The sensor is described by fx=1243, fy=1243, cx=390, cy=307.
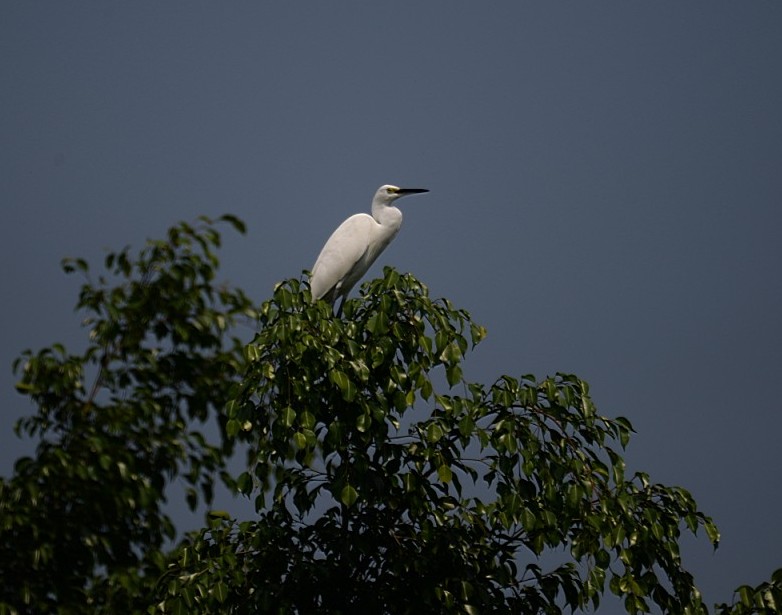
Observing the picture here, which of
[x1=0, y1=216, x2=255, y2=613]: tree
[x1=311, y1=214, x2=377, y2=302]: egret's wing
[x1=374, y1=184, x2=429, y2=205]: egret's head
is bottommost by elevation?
[x1=0, y1=216, x2=255, y2=613]: tree

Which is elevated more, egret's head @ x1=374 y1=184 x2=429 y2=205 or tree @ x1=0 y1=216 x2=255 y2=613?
egret's head @ x1=374 y1=184 x2=429 y2=205

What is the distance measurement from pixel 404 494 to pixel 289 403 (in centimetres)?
77

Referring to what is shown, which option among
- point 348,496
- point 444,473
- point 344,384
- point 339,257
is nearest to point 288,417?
point 344,384

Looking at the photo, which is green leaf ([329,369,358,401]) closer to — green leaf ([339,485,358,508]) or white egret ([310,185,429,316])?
green leaf ([339,485,358,508])

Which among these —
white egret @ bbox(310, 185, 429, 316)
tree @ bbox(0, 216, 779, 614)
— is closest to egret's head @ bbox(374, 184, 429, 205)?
white egret @ bbox(310, 185, 429, 316)

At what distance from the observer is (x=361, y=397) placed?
217 inches

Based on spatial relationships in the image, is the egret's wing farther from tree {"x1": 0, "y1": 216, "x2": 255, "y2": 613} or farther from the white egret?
tree {"x1": 0, "y1": 216, "x2": 255, "y2": 613}

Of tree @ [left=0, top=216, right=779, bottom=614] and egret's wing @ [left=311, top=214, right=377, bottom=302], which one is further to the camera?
egret's wing @ [left=311, top=214, right=377, bottom=302]

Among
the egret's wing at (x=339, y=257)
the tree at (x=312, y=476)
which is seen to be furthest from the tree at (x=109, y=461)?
the egret's wing at (x=339, y=257)

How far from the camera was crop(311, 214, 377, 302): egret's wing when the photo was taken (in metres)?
8.18

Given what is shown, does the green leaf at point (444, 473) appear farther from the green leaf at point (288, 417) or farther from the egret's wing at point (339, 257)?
the egret's wing at point (339, 257)

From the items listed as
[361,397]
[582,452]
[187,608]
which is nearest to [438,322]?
[361,397]

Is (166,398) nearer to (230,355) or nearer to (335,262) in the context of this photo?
(230,355)

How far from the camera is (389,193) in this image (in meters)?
8.63
